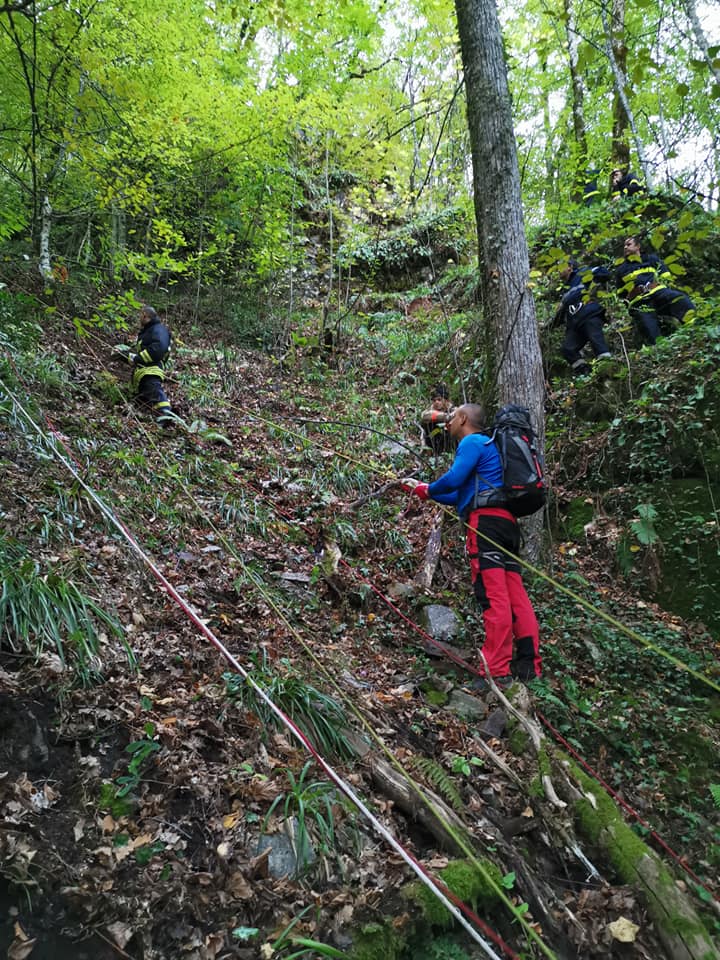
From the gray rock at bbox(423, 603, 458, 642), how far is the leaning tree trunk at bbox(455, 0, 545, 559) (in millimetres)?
1060

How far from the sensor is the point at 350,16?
935 cm

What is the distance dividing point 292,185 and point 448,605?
1002 centimetres

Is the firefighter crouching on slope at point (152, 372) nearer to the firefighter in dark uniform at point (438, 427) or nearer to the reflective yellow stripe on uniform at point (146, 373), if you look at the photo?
the reflective yellow stripe on uniform at point (146, 373)

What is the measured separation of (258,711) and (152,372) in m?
6.39

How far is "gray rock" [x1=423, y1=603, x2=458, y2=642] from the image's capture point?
4.99m

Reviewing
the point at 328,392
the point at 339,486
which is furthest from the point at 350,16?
the point at 339,486

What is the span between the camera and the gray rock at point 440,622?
16.4ft

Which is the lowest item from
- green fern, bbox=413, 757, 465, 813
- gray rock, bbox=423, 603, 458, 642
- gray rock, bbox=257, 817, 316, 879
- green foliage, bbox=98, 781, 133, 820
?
green fern, bbox=413, 757, 465, 813

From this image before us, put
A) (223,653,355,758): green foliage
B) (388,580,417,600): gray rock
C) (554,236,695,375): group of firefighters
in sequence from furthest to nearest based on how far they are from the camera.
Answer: (554,236,695,375): group of firefighters < (388,580,417,600): gray rock < (223,653,355,758): green foliage

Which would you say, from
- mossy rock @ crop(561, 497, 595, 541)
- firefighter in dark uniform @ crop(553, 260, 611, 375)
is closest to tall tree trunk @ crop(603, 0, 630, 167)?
firefighter in dark uniform @ crop(553, 260, 611, 375)

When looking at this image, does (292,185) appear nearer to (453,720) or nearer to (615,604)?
(615,604)

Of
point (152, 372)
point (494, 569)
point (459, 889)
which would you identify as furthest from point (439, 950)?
point (152, 372)

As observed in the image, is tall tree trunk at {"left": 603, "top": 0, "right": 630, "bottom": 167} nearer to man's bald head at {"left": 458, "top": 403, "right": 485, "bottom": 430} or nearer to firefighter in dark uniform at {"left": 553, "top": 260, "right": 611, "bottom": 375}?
firefighter in dark uniform at {"left": 553, "top": 260, "right": 611, "bottom": 375}

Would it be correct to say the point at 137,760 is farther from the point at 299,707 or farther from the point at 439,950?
the point at 439,950
